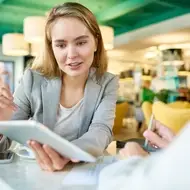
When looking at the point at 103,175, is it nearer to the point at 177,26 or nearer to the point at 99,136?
the point at 99,136

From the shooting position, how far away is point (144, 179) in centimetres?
47

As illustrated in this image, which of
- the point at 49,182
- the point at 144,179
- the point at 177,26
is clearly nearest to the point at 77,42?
the point at 49,182

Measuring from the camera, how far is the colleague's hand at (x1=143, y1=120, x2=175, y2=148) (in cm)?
94

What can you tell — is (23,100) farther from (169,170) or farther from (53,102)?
(169,170)

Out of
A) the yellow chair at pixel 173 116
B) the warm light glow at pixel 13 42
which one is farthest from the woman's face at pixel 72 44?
the warm light glow at pixel 13 42

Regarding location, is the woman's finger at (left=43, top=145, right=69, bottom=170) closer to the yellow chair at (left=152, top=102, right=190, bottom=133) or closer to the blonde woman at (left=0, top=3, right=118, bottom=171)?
the blonde woman at (left=0, top=3, right=118, bottom=171)

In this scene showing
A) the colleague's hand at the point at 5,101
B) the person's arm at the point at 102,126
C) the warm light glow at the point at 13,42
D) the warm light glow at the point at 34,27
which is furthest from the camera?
the warm light glow at the point at 13,42

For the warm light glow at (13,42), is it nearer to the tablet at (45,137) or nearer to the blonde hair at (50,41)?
the blonde hair at (50,41)

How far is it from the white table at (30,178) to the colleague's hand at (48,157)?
20 mm

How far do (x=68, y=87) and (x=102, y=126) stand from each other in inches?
10.4

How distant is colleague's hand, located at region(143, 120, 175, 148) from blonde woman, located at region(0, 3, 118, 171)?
0.25 metres

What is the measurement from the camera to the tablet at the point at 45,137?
2.54 feet

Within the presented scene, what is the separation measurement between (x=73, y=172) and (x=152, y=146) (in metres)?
0.26

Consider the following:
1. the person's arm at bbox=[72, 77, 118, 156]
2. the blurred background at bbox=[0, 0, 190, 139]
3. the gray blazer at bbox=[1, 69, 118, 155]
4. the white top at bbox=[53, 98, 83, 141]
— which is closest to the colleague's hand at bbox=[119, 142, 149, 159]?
the person's arm at bbox=[72, 77, 118, 156]
